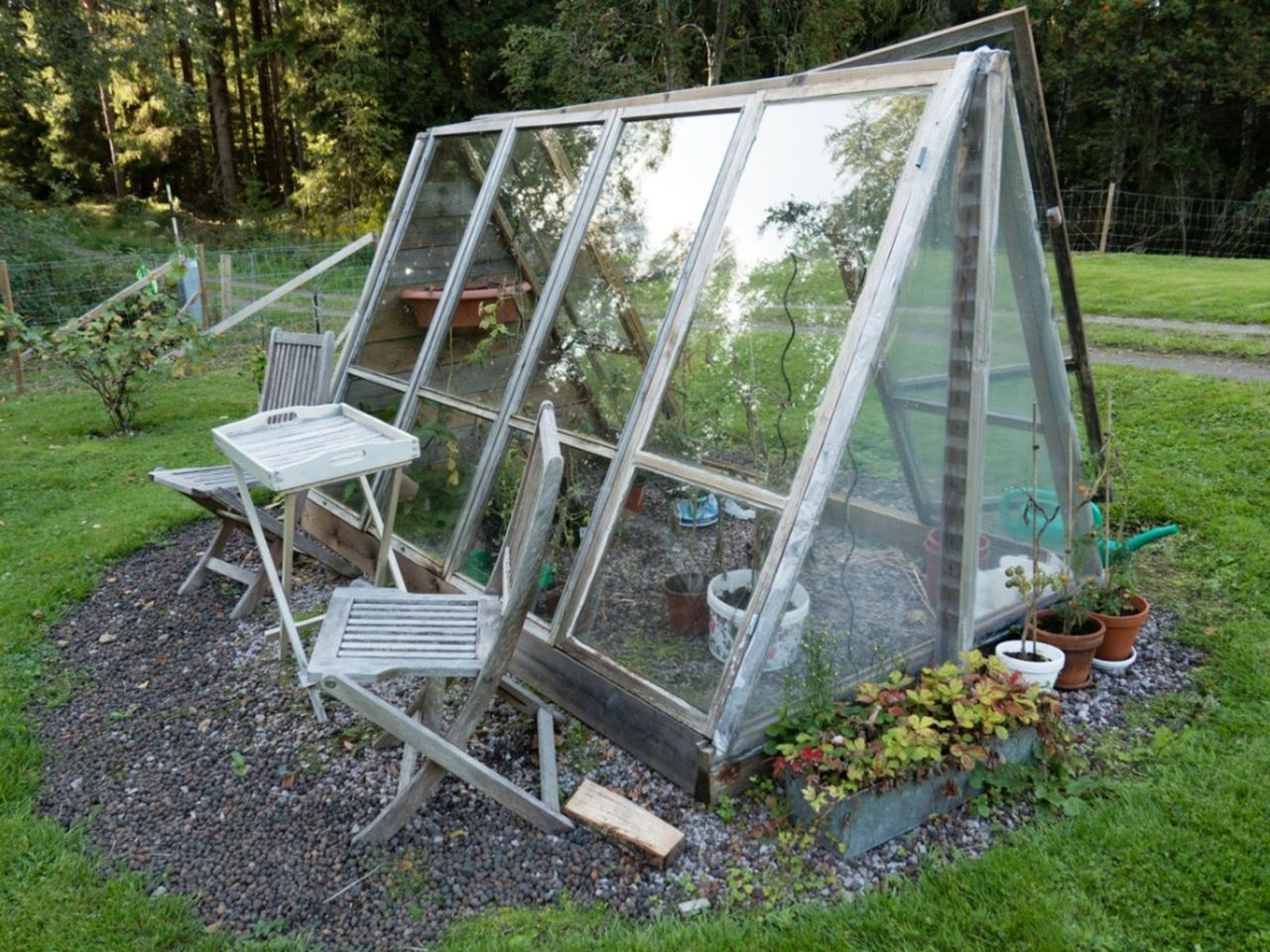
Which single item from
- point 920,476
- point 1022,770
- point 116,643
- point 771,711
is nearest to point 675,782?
point 771,711

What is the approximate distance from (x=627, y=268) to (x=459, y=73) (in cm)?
1970

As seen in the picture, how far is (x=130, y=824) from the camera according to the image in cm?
281

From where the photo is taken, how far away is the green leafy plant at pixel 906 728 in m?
2.54

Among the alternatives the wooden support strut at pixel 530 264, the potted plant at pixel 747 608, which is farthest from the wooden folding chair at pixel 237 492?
the potted plant at pixel 747 608

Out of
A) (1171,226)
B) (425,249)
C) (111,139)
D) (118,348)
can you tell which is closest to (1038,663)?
(425,249)

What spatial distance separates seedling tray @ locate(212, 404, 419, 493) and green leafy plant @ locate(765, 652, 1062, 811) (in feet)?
5.32

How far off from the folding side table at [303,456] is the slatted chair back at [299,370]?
62 cm

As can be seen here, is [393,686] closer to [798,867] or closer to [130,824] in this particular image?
[130,824]

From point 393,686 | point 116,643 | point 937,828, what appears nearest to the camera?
point 937,828

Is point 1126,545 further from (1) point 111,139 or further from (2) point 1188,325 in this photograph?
(1) point 111,139

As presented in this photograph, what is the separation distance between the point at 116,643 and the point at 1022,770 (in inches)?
150

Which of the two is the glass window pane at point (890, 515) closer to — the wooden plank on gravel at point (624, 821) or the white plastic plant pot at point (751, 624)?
the white plastic plant pot at point (751, 624)

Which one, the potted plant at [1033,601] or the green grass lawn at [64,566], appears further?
the potted plant at [1033,601]

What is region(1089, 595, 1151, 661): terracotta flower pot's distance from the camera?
11.4ft
